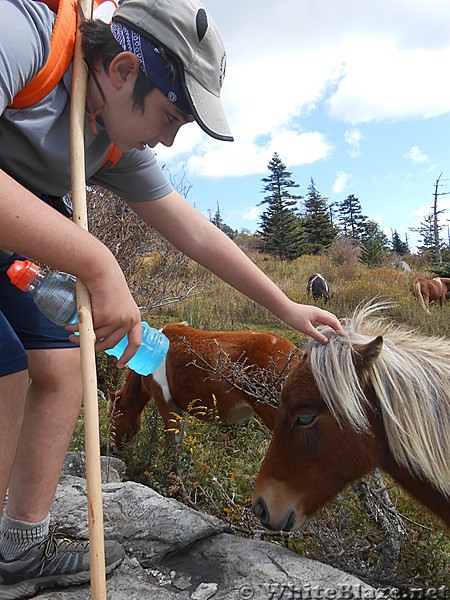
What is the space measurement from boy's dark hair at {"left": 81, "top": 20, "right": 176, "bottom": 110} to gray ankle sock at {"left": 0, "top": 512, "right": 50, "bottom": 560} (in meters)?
1.64

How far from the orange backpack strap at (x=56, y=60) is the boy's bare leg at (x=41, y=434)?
Result: 93 cm

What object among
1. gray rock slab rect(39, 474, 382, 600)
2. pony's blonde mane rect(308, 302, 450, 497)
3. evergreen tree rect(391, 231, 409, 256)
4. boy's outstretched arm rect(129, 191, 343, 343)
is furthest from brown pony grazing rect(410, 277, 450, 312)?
evergreen tree rect(391, 231, 409, 256)

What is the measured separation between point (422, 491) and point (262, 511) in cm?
72

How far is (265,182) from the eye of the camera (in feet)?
118

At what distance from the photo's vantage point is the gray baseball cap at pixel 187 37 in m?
1.41

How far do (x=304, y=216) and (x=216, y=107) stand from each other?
35778 mm

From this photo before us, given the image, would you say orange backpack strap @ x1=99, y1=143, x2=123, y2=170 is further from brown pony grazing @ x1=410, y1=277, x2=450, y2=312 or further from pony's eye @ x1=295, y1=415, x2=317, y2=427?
brown pony grazing @ x1=410, y1=277, x2=450, y2=312

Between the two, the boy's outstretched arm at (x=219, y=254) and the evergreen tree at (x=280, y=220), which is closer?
the boy's outstretched arm at (x=219, y=254)

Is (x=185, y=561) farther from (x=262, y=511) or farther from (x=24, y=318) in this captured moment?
(x=24, y=318)

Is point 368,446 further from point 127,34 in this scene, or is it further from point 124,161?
point 127,34

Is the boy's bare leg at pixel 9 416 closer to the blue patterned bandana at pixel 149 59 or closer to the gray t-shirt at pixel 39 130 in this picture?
the gray t-shirt at pixel 39 130

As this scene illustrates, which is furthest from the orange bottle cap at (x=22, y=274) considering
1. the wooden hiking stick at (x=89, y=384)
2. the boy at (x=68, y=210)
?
the wooden hiking stick at (x=89, y=384)

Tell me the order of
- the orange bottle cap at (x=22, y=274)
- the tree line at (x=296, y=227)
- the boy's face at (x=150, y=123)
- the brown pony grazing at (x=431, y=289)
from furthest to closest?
1. the tree line at (x=296, y=227)
2. the brown pony grazing at (x=431, y=289)
3. the orange bottle cap at (x=22, y=274)
4. the boy's face at (x=150, y=123)

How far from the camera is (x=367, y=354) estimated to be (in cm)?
205
